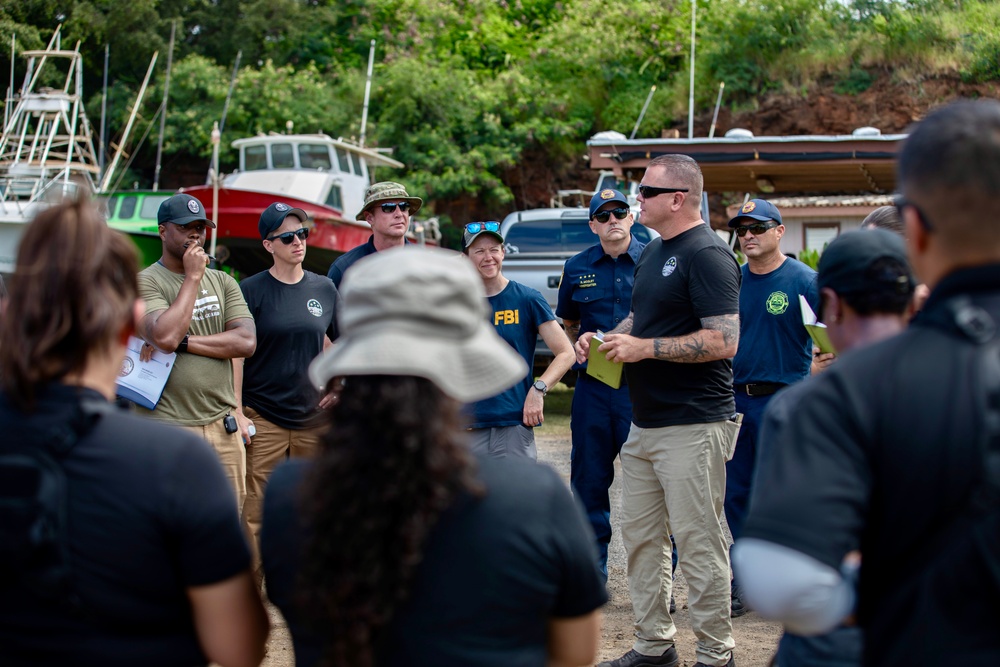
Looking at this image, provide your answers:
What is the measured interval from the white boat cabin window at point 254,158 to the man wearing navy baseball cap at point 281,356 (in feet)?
49.7

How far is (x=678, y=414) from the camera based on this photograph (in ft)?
14.1

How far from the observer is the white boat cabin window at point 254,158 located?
65.5 ft

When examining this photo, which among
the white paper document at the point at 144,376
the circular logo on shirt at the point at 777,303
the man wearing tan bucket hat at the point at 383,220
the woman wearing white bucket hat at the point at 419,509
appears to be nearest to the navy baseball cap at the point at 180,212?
the white paper document at the point at 144,376

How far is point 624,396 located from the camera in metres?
5.71

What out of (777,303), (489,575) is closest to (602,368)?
(777,303)

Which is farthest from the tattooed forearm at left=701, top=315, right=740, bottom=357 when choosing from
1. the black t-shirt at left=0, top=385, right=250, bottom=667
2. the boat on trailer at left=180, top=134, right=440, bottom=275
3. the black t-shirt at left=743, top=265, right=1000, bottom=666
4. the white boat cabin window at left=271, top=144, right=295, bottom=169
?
the white boat cabin window at left=271, top=144, right=295, bottom=169

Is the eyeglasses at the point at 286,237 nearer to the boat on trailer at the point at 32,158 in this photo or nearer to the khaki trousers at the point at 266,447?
the khaki trousers at the point at 266,447

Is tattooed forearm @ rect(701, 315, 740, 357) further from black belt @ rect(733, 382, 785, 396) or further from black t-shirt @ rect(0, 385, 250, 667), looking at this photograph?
black t-shirt @ rect(0, 385, 250, 667)

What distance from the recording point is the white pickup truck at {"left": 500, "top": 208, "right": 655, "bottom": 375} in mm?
12016

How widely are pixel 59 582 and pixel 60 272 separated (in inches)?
22.4

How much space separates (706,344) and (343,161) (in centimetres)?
1703

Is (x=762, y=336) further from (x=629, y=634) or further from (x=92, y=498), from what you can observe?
(x=92, y=498)

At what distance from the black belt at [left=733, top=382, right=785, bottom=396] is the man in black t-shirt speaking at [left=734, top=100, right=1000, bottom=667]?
13.1ft

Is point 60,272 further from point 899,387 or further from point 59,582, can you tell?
point 899,387
